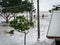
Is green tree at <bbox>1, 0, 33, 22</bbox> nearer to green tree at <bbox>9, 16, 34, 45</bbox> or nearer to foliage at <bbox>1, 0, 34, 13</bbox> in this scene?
foliage at <bbox>1, 0, 34, 13</bbox>

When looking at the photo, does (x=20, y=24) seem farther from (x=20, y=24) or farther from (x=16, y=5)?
(x=16, y=5)

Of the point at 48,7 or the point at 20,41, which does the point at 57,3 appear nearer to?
the point at 48,7

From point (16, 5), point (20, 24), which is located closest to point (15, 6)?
point (16, 5)

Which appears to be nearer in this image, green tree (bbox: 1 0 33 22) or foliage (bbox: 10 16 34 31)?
foliage (bbox: 10 16 34 31)

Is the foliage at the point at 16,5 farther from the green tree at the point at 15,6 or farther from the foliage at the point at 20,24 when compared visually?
the foliage at the point at 20,24

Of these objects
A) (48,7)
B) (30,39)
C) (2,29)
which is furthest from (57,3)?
(2,29)

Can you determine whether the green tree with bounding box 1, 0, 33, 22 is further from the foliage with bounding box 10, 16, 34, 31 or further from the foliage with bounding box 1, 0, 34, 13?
the foliage with bounding box 10, 16, 34, 31

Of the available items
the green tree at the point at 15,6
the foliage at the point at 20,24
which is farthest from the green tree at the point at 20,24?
the green tree at the point at 15,6

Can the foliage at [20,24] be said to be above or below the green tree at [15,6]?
below

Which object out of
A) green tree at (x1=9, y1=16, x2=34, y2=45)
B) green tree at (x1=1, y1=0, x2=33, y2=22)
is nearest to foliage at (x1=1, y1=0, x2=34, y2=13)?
green tree at (x1=1, y1=0, x2=33, y2=22)

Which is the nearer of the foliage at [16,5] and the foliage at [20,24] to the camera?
the foliage at [20,24]

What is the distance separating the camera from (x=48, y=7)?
6.73 m

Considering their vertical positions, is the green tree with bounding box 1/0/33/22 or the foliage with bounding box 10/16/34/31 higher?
the green tree with bounding box 1/0/33/22

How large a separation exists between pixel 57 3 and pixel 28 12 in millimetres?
1696
